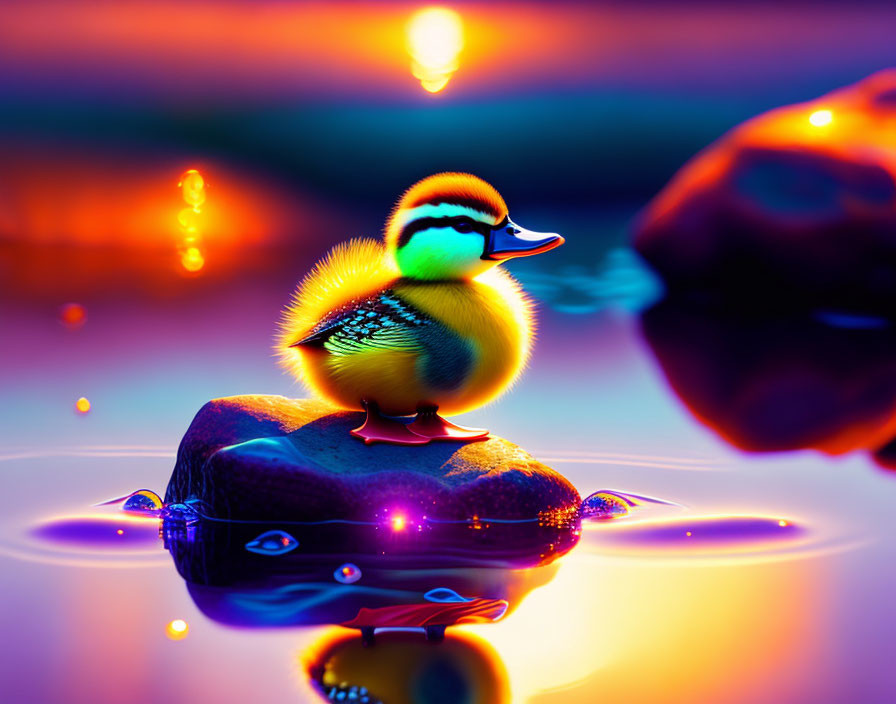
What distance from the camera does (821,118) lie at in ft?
14.8

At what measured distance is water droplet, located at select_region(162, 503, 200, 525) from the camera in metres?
1.82

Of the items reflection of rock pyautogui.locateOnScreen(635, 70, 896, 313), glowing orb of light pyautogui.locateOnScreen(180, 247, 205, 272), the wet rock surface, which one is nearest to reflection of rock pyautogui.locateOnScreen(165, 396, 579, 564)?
the wet rock surface

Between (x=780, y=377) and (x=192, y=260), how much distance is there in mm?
2544

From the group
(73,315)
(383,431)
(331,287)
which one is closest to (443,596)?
(383,431)

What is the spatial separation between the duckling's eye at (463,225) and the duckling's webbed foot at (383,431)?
0.33 m

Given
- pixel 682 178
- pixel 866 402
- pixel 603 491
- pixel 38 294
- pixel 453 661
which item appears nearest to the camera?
pixel 453 661

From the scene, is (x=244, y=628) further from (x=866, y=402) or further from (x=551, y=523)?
(x=866, y=402)

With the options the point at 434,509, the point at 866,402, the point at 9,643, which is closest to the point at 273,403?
the point at 434,509

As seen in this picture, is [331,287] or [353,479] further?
[331,287]

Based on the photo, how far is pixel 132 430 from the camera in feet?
7.75

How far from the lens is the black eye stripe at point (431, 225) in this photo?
6.00 feet

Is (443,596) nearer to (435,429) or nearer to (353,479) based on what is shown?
(353,479)

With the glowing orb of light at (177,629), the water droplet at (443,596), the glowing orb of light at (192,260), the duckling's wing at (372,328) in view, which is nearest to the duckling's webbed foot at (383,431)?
the duckling's wing at (372,328)

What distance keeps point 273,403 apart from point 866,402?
162cm
